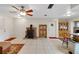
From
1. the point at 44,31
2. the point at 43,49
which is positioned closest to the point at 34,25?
the point at 44,31

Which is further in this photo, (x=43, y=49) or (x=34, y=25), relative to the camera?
(x=34, y=25)

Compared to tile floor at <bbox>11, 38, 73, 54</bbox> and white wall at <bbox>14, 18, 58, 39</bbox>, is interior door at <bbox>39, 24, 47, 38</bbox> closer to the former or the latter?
white wall at <bbox>14, 18, 58, 39</bbox>

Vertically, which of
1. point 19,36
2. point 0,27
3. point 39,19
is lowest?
point 19,36

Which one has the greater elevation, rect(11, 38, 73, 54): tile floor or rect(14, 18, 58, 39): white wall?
rect(14, 18, 58, 39): white wall

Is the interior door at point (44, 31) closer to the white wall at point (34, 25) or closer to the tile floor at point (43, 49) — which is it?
the white wall at point (34, 25)

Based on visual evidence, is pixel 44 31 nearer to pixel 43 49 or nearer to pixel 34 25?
pixel 34 25

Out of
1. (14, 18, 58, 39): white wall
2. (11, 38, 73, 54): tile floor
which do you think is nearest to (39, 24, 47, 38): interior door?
(14, 18, 58, 39): white wall

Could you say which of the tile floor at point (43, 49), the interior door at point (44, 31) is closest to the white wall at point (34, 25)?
the interior door at point (44, 31)

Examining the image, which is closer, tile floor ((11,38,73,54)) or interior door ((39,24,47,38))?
tile floor ((11,38,73,54))

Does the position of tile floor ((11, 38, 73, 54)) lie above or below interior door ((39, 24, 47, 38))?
below

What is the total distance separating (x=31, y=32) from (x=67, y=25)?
4.59 metres

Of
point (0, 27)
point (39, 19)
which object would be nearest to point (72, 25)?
point (39, 19)
